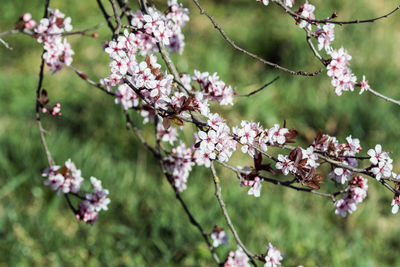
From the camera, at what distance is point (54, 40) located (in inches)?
76.4

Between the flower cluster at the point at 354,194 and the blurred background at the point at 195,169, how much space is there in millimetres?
591

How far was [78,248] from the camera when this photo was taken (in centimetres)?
303

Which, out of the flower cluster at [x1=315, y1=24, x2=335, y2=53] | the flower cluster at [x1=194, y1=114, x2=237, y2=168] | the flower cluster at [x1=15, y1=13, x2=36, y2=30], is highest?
the flower cluster at [x1=315, y1=24, x2=335, y2=53]

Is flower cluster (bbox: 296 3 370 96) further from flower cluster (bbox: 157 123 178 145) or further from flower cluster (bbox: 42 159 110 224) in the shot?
flower cluster (bbox: 42 159 110 224)

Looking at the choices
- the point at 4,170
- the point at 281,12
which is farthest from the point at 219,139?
the point at 281,12

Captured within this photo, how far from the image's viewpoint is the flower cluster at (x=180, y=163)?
2082 millimetres

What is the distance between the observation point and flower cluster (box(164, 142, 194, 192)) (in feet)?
6.83

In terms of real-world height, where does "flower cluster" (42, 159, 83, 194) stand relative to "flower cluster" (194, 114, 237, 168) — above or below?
below

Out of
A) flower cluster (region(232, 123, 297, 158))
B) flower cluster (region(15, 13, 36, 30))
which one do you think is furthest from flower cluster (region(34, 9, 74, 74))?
flower cluster (region(232, 123, 297, 158))

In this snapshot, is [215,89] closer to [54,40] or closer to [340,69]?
[340,69]

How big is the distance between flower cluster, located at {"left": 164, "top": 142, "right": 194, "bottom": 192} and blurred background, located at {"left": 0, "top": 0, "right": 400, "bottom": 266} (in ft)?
0.86

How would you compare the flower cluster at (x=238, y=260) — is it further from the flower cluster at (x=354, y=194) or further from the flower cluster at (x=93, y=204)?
the flower cluster at (x=93, y=204)

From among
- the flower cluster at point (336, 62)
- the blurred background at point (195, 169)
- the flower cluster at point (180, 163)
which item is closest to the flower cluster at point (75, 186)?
the flower cluster at point (180, 163)

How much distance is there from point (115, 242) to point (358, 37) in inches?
135
